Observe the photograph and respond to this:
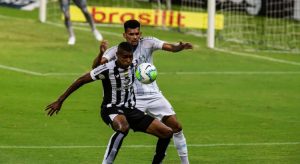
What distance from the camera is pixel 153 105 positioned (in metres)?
14.5

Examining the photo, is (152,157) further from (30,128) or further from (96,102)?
(96,102)

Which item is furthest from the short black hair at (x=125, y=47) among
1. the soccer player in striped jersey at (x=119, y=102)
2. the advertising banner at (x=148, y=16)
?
the advertising banner at (x=148, y=16)

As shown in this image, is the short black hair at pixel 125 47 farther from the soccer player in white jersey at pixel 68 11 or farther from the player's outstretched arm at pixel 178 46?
the soccer player in white jersey at pixel 68 11

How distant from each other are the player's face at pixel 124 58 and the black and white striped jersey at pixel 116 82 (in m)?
0.10

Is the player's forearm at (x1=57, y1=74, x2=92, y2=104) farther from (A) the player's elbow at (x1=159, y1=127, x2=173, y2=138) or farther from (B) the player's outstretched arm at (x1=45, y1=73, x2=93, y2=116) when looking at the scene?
(A) the player's elbow at (x1=159, y1=127, x2=173, y2=138)

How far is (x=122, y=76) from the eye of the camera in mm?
13539

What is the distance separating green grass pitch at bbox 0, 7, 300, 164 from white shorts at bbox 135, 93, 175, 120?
0.91 m

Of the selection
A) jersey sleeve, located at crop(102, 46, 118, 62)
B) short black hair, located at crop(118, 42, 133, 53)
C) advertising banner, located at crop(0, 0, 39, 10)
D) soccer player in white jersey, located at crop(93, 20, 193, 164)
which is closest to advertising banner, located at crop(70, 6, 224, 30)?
advertising banner, located at crop(0, 0, 39, 10)

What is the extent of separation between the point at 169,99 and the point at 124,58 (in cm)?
850

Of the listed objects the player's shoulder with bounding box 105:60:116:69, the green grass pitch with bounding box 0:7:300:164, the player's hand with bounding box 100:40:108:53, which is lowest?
the green grass pitch with bounding box 0:7:300:164

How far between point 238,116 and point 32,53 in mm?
9083

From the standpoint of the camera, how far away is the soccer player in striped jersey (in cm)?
1338

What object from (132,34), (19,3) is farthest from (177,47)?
(19,3)

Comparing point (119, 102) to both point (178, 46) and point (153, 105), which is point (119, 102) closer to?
point (153, 105)
